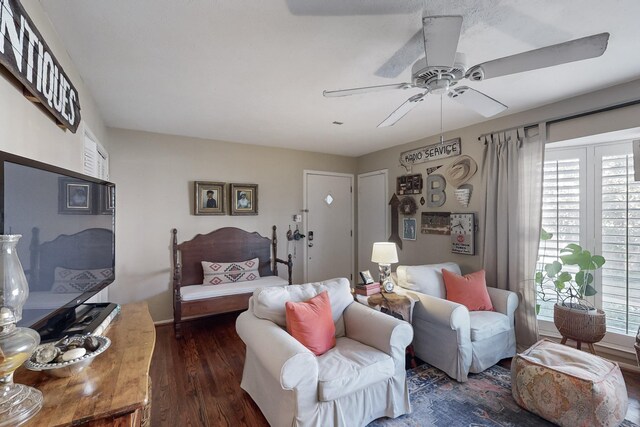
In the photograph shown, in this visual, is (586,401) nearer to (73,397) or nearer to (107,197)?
(73,397)

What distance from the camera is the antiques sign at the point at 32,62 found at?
1070mm

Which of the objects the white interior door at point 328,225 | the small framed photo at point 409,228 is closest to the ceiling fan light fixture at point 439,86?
the small framed photo at point 409,228

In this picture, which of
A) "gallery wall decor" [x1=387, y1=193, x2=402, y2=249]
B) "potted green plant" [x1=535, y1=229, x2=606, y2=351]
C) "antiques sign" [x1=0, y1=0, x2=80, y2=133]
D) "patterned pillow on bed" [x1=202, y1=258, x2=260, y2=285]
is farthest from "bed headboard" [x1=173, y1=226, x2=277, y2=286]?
"potted green plant" [x1=535, y1=229, x2=606, y2=351]

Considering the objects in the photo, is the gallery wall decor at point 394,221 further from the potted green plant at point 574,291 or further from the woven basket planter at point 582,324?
the woven basket planter at point 582,324

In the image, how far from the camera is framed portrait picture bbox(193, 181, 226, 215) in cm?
388

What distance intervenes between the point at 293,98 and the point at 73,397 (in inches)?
93.9

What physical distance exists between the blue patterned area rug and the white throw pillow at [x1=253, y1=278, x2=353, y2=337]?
73 cm

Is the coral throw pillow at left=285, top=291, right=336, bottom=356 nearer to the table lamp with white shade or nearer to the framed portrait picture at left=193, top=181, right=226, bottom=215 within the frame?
the table lamp with white shade

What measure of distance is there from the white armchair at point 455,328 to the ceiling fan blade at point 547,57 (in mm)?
1758

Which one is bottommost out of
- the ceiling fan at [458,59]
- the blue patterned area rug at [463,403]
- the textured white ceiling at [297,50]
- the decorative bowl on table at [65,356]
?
the blue patterned area rug at [463,403]

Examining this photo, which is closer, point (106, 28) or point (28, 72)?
point (28, 72)

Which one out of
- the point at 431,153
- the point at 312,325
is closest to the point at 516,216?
the point at 431,153

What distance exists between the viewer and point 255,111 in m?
2.92

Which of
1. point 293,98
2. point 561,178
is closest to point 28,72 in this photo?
point 293,98
